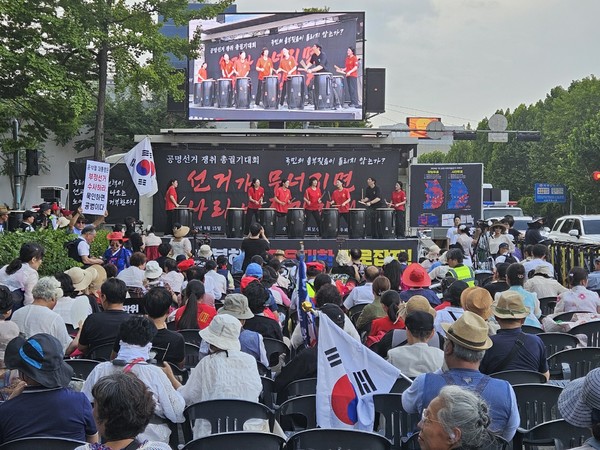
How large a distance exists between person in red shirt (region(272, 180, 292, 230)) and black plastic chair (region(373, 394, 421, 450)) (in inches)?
730

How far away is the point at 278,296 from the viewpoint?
11273 mm

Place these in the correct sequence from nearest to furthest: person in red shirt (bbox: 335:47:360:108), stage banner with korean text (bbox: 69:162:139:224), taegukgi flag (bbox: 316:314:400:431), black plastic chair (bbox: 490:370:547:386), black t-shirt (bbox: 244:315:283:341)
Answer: taegukgi flag (bbox: 316:314:400:431), black plastic chair (bbox: 490:370:547:386), black t-shirt (bbox: 244:315:283:341), person in red shirt (bbox: 335:47:360:108), stage banner with korean text (bbox: 69:162:139:224)

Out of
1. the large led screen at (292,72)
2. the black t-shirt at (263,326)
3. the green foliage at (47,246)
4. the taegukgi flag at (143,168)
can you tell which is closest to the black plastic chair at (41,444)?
the black t-shirt at (263,326)

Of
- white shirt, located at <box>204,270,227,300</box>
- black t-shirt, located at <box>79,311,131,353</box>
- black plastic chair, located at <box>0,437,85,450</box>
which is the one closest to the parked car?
white shirt, located at <box>204,270,227,300</box>

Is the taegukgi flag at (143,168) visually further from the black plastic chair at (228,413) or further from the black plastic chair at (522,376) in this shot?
the black plastic chair at (228,413)

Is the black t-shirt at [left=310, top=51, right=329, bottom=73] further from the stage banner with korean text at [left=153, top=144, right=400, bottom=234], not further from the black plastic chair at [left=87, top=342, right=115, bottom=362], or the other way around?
the black plastic chair at [left=87, top=342, right=115, bottom=362]

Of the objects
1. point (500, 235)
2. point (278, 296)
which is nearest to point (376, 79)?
point (500, 235)

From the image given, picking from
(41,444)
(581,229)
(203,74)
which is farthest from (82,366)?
(581,229)

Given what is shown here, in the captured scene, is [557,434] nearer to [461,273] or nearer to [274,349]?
[274,349]

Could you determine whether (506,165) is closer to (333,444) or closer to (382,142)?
(382,142)

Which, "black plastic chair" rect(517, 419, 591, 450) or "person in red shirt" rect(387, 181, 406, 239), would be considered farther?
"person in red shirt" rect(387, 181, 406, 239)

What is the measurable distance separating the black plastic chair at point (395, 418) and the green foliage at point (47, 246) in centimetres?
996

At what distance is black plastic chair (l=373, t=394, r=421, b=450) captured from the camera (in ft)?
19.1

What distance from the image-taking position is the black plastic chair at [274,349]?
809cm
